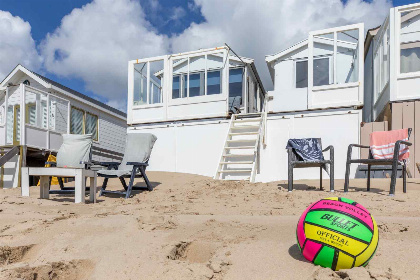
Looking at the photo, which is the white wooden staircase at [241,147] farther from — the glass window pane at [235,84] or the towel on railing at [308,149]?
the glass window pane at [235,84]

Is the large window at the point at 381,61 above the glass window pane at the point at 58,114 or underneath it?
above

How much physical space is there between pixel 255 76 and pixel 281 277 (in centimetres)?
1473

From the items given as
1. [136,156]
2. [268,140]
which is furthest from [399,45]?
[136,156]

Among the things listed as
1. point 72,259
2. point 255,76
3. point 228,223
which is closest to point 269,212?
point 228,223

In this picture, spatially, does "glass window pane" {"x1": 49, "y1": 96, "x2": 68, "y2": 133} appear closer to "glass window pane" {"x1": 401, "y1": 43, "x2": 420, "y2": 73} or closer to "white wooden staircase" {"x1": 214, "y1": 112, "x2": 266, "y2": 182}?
"white wooden staircase" {"x1": 214, "y1": 112, "x2": 266, "y2": 182}

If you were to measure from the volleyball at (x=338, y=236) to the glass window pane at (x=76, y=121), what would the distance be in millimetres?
13863

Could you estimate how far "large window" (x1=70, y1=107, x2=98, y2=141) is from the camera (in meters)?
14.9

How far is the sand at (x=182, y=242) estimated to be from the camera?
2441 millimetres

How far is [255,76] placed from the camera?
16375 mm

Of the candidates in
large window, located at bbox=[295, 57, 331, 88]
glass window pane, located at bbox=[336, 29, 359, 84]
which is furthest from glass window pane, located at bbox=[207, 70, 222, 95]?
glass window pane, located at bbox=[336, 29, 359, 84]

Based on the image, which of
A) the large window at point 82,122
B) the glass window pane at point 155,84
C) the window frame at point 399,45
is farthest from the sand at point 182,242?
the large window at point 82,122

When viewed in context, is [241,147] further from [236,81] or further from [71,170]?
[236,81]

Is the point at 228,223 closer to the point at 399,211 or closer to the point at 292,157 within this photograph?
the point at 399,211

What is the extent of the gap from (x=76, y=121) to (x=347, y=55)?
11531 millimetres
